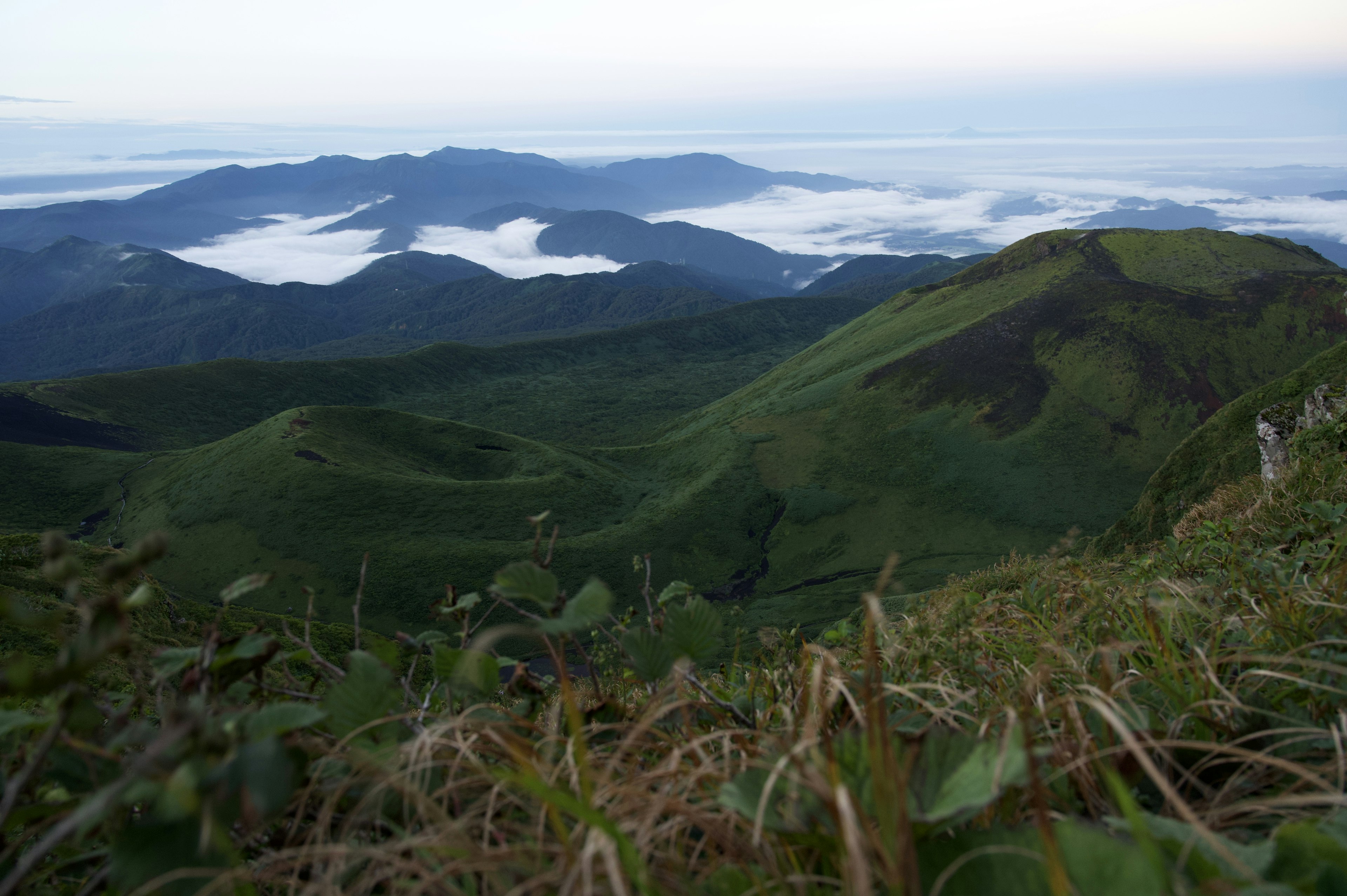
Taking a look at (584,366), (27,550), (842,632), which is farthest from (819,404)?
(584,366)

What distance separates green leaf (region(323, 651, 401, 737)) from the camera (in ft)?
7.76

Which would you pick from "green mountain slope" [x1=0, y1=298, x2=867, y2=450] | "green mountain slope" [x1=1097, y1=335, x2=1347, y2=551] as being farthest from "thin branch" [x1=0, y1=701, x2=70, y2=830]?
"green mountain slope" [x1=0, y1=298, x2=867, y2=450]

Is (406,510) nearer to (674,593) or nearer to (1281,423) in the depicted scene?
(1281,423)

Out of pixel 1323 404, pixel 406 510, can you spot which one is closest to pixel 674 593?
pixel 1323 404

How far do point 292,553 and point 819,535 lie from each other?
151ft

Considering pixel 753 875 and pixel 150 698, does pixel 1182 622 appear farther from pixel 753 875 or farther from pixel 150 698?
pixel 150 698

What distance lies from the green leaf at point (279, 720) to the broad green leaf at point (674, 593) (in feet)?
4.53

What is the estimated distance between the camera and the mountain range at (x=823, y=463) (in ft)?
197

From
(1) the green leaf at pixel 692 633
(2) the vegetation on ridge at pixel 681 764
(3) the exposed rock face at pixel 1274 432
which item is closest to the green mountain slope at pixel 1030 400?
(3) the exposed rock face at pixel 1274 432

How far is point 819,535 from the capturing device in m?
65.9

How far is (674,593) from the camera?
3197mm

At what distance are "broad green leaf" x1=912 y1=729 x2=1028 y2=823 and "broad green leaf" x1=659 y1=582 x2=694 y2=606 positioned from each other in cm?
127

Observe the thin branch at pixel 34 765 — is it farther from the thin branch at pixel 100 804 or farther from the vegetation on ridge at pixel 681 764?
the thin branch at pixel 100 804

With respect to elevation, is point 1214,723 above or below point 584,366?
above
